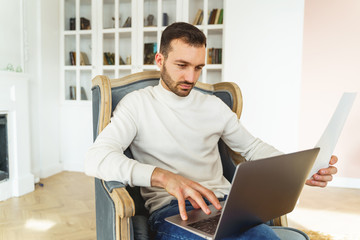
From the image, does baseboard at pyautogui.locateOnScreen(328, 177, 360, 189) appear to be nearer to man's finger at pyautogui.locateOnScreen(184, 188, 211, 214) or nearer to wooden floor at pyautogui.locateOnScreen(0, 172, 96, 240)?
wooden floor at pyautogui.locateOnScreen(0, 172, 96, 240)

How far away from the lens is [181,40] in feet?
4.23

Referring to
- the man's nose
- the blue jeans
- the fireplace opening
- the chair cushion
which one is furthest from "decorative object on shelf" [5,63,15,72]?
the chair cushion

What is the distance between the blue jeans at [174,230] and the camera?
855 mm

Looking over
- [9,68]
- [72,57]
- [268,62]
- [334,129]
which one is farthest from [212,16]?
[334,129]

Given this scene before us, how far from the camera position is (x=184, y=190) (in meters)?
0.90

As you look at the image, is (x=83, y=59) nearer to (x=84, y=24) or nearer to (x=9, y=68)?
(x=84, y=24)

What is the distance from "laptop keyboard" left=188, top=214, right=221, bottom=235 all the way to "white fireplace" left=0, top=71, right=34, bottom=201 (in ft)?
8.61

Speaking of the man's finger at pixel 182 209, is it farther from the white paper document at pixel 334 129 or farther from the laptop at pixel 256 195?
the white paper document at pixel 334 129

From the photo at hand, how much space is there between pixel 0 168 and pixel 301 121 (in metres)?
3.34


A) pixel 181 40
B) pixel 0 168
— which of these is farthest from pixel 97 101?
pixel 0 168

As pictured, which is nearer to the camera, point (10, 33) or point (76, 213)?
point (76, 213)

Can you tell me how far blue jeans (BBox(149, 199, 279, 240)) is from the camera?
2.81ft

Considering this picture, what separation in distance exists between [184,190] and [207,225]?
4.8 inches

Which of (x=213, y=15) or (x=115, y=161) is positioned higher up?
(x=213, y=15)
